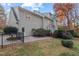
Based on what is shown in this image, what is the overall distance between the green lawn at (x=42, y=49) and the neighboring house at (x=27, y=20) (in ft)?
0.44

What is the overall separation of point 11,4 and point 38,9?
0.29 m

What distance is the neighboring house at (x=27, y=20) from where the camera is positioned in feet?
10.6

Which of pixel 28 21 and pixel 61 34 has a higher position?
pixel 28 21

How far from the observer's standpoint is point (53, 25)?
3250 millimetres

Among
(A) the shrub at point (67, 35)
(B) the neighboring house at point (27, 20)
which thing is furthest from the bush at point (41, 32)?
(A) the shrub at point (67, 35)

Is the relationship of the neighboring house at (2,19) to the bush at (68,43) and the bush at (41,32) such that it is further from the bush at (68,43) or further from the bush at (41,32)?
the bush at (68,43)

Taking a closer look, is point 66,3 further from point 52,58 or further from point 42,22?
point 52,58

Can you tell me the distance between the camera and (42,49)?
10.6 ft

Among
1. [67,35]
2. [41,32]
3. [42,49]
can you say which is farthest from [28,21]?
[67,35]

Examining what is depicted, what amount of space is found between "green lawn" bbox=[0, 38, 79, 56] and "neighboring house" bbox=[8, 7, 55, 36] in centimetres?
14

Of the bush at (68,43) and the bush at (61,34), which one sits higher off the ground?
the bush at (61,34)

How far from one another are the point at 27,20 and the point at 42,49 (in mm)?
339

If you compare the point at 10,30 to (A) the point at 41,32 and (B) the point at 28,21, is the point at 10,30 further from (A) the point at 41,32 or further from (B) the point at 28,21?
(A) the point at 41,32

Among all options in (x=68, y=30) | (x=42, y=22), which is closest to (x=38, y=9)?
(x=42, y=22)
